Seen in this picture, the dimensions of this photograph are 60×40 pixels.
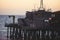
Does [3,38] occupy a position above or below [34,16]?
below

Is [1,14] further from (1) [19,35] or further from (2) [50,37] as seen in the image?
(2) [50,37]

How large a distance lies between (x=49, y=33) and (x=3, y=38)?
1720 mm

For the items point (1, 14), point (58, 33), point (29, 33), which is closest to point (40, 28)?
point (29, 33)

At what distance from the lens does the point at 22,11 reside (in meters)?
6.89

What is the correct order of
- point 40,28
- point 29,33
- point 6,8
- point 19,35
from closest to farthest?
point 40,28 < point 29,33 < point 19,35 < point 6,8

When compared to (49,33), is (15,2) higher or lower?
higher

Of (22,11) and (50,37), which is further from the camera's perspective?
(22,11)

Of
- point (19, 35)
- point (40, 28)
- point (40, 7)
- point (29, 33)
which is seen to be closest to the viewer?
point (40, 28)

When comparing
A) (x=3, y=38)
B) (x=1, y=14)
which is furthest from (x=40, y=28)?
(x=1, y=14)

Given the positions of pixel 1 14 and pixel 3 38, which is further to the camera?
pixel 1 14

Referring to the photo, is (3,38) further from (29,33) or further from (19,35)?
(29,33)

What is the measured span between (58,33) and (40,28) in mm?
902

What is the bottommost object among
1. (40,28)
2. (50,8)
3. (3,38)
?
(3,38)

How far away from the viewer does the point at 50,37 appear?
204 inches
